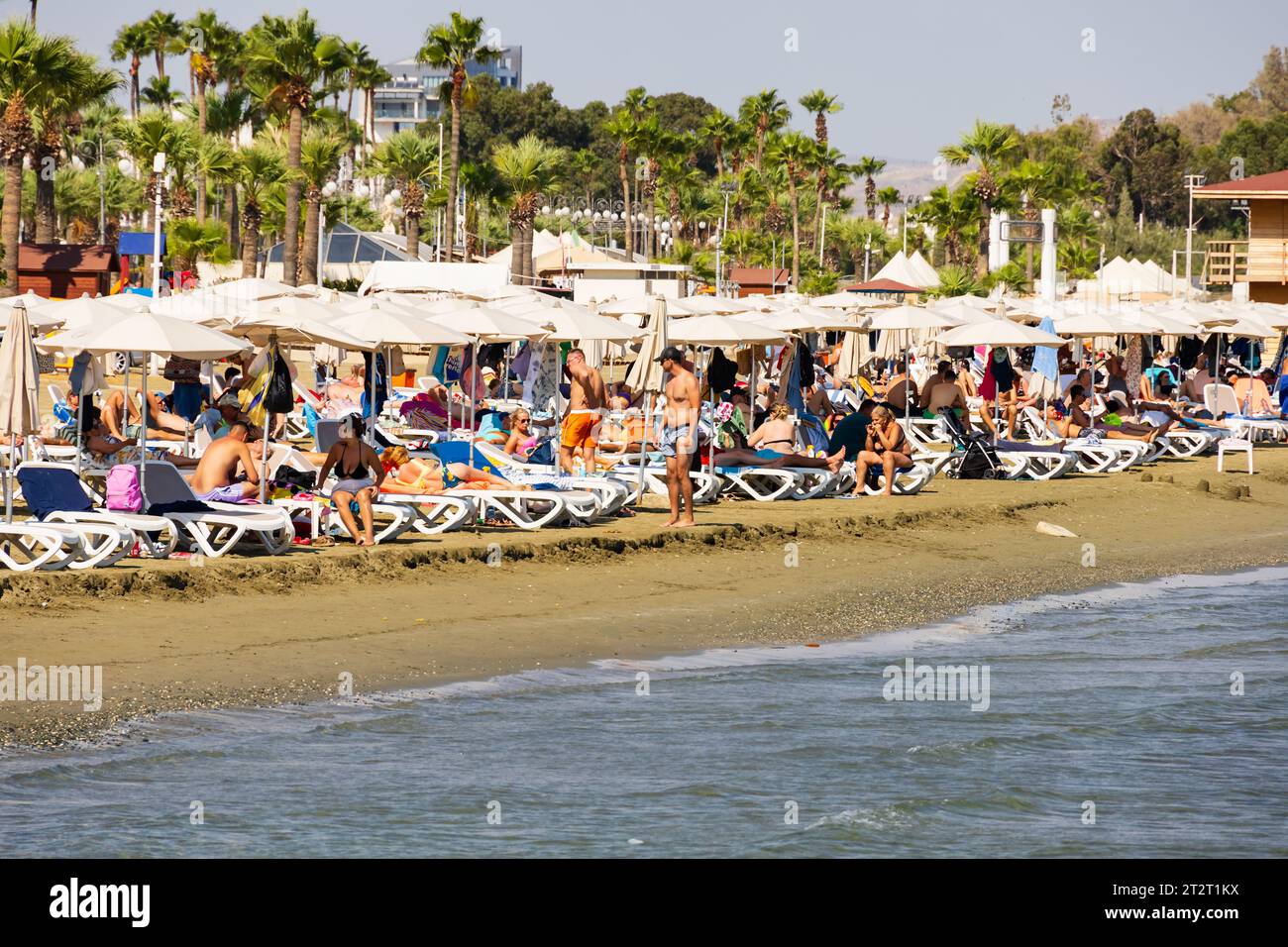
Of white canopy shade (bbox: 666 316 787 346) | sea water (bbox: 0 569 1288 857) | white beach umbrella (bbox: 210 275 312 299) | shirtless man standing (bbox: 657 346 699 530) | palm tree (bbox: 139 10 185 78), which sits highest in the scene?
palm tree (bbox: 139 10 185 78)

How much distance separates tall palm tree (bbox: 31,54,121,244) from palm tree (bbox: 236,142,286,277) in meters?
5.30

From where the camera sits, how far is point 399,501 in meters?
14.9

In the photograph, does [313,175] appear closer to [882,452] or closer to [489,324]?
[489,324]

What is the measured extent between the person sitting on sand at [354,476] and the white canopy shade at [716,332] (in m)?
4.59

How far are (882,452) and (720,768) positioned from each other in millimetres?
9679

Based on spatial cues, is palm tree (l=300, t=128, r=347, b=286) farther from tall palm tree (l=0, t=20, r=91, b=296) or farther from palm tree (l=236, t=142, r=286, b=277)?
tall palm tree (l=0, t=20, r=91, b=296)

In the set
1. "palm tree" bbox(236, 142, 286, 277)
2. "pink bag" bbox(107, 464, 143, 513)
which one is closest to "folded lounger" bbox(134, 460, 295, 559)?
"pink bag" bbox(107, 464, 143, 513)

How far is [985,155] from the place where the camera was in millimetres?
61375

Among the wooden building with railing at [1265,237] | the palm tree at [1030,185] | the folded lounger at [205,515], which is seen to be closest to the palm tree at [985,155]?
the palm tree at [1030,185]

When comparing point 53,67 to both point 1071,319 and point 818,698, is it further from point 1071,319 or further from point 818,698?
point 818,698

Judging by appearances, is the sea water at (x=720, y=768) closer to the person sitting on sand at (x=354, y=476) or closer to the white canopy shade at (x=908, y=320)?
the person sitting on sand at (x=354, y=476)

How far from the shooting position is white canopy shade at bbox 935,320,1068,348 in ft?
69.8

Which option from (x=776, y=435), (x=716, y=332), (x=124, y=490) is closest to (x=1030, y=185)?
(x=776, y=435)
